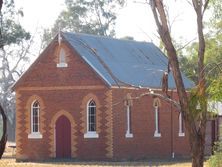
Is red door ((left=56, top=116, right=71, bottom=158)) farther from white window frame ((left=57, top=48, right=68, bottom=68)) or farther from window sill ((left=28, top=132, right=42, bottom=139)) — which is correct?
white window frame ((left=57, top=48, right=68, bottom=68))

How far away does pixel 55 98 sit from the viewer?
45500mm

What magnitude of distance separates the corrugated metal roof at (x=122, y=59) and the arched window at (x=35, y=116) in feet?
16.0

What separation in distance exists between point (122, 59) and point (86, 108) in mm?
5590

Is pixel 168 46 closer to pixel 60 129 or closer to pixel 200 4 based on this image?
pixel 200 4

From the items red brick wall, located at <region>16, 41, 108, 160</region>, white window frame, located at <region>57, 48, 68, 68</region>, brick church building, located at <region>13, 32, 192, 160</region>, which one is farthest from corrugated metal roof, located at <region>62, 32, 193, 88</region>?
white window frame, located at <region>57, 48, 68, 68</region>

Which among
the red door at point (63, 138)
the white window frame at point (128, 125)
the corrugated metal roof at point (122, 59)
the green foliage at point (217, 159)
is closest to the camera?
the green foliage at point (217, 159)

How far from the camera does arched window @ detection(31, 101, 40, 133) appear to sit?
152ft

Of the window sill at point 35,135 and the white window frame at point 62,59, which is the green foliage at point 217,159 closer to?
the white window frame at point 62,59

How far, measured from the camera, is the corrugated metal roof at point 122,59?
1750 inches

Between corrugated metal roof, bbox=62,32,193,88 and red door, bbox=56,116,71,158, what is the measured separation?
14.1 feet

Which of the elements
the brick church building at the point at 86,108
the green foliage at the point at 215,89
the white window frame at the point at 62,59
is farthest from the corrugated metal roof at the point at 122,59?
the green foliage at the point at 215,89

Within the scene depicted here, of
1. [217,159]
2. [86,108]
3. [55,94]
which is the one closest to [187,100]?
[217,159]

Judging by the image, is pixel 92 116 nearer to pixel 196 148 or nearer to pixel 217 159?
pixel 217 159

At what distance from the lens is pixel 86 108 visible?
145ft
